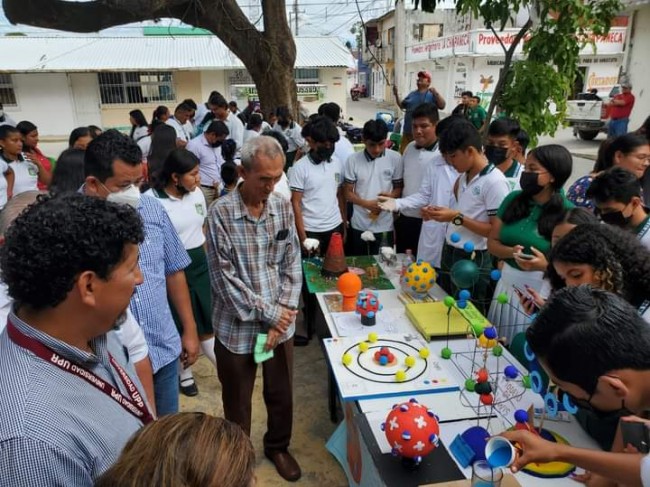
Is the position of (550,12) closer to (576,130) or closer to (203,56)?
(576,130)

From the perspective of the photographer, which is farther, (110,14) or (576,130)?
(576,130)

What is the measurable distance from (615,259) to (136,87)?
18.9 meters

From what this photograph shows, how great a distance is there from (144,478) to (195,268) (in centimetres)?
241

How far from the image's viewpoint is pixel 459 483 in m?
1.44

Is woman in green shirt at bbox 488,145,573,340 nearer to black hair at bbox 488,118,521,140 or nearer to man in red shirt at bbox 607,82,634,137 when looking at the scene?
black hair at bbox 488,118,521,140

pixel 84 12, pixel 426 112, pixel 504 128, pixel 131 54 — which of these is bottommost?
A: pixel 504 128

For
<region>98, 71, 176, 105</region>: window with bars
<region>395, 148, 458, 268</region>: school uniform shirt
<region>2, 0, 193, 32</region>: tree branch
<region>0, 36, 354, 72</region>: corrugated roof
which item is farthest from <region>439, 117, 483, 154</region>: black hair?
<region>98, 71, 176, 105</region>: window with bars

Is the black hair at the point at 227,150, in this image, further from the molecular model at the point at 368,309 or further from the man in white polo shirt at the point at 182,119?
the molecular model at the point at 368,309

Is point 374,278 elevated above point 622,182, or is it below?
below

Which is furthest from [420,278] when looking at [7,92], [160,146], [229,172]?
[7,92]

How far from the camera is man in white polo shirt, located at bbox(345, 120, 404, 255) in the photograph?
147 inches

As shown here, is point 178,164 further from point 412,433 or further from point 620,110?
point 620,110

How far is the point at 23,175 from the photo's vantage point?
4359mm

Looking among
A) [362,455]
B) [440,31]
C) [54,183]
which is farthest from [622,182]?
[440,31]
